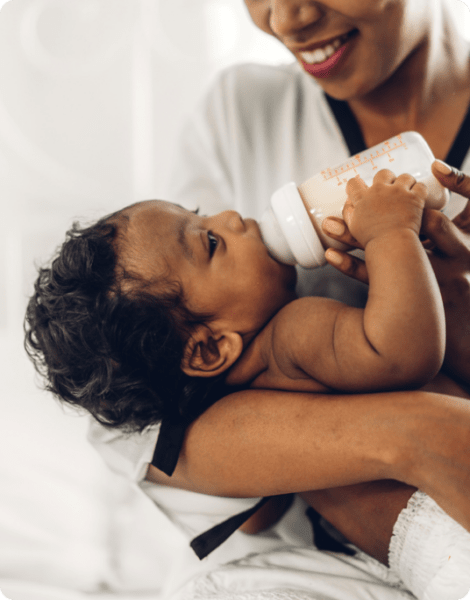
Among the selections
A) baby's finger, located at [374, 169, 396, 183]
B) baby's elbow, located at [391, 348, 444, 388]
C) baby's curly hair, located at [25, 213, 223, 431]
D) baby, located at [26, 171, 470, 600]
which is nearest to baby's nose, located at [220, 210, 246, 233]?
baby, located at [26, 171, 470, 600]

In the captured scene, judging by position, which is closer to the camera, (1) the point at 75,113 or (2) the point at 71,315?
(2) the point at 71,315

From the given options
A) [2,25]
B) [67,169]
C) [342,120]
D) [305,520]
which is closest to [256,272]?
[342,120]

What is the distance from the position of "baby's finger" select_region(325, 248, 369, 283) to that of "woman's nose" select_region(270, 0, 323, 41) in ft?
1.17

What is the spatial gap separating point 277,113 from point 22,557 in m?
1.12

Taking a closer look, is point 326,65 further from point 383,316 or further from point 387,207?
point 383,316

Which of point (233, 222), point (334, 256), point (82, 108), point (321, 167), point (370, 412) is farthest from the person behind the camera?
point (82, 108)

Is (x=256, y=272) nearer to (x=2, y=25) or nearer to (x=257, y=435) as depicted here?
(x=257, y=435)

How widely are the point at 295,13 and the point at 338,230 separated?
346 mm

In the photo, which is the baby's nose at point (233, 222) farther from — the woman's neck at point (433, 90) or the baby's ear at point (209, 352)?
the woman's neck at point (433, 90)

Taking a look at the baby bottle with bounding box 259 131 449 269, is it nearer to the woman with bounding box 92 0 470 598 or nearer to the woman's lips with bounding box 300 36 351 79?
the woman with bounding box 92 0 470 598

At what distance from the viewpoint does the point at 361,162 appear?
828 millimetres

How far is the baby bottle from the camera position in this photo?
80 centimetres

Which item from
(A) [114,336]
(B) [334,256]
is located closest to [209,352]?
(A) [114,336]

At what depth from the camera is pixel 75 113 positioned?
1648 mm
